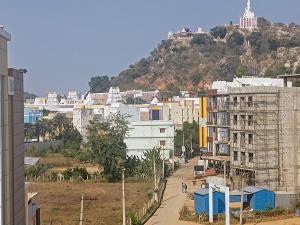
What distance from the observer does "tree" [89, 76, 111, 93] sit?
16059 centimetres

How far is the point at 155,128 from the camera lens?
49.4 meters

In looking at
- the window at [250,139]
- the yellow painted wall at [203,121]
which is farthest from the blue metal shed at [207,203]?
the yellow painted wall at [203,121]

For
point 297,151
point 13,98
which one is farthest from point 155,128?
point 13,98

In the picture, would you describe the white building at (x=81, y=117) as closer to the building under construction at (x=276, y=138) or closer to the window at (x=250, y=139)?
the window at (x=250, y=139)

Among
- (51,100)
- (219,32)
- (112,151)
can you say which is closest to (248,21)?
(219,32)

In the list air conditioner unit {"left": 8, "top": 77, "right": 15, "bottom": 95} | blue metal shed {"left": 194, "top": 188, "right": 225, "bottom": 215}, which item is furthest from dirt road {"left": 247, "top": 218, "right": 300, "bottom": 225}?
air conditioner unit {"left": 8, "top": 77, "right": 15, "bottom": 95}

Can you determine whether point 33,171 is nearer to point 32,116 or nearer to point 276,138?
point 276,138

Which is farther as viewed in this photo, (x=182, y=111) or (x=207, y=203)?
(x=182, y=111)

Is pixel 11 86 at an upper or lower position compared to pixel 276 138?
upper

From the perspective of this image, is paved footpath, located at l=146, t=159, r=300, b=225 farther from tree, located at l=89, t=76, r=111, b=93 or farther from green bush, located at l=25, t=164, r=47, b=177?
tree, located at l=89, t=76, r=111, b=93

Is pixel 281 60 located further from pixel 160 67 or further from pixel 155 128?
pixel 155 128

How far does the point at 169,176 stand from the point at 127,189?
321 inches

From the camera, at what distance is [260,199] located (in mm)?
25969

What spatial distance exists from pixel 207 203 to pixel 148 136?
2425 cm
